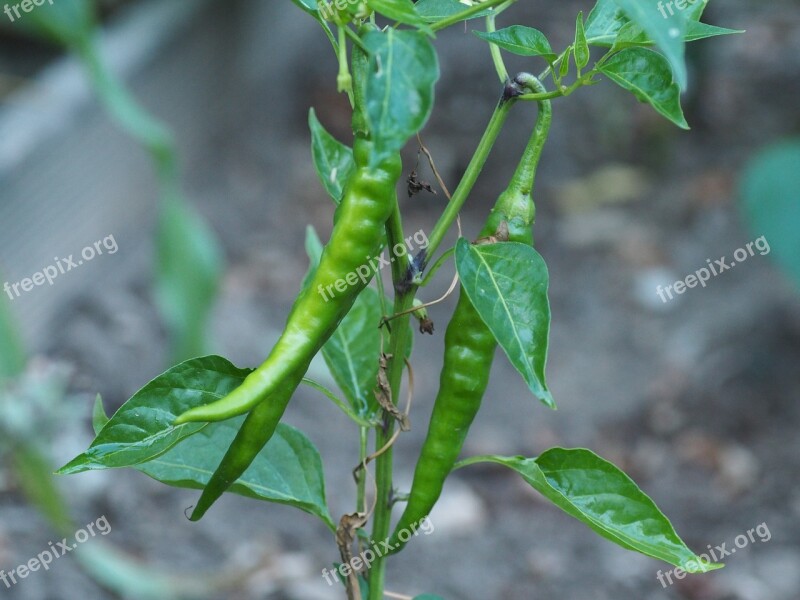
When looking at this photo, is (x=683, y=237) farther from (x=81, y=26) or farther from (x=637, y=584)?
(x=81, y=26)

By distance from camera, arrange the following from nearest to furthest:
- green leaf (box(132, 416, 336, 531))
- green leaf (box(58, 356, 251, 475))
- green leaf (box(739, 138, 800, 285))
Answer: green leaf (box(58, 356, 251, 475)) < green leaf (box(132, 416, 336, 531)) < green leaf (box(739, 138, 800, 285))

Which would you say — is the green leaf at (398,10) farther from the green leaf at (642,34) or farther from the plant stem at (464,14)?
the green leaf at (642,34)

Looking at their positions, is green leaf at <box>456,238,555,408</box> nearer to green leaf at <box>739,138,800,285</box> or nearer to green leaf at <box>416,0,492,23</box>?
green leaf at <box>416,0,492,23</box>

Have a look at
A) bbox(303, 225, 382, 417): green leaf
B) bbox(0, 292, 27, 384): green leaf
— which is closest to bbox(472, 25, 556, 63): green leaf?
bbox(303, 225, 382, 417): green leaf

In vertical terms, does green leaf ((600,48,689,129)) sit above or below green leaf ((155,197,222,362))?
above

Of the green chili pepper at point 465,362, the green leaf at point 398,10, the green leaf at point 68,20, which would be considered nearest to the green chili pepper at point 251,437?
the green chili pepper at point 465,362
